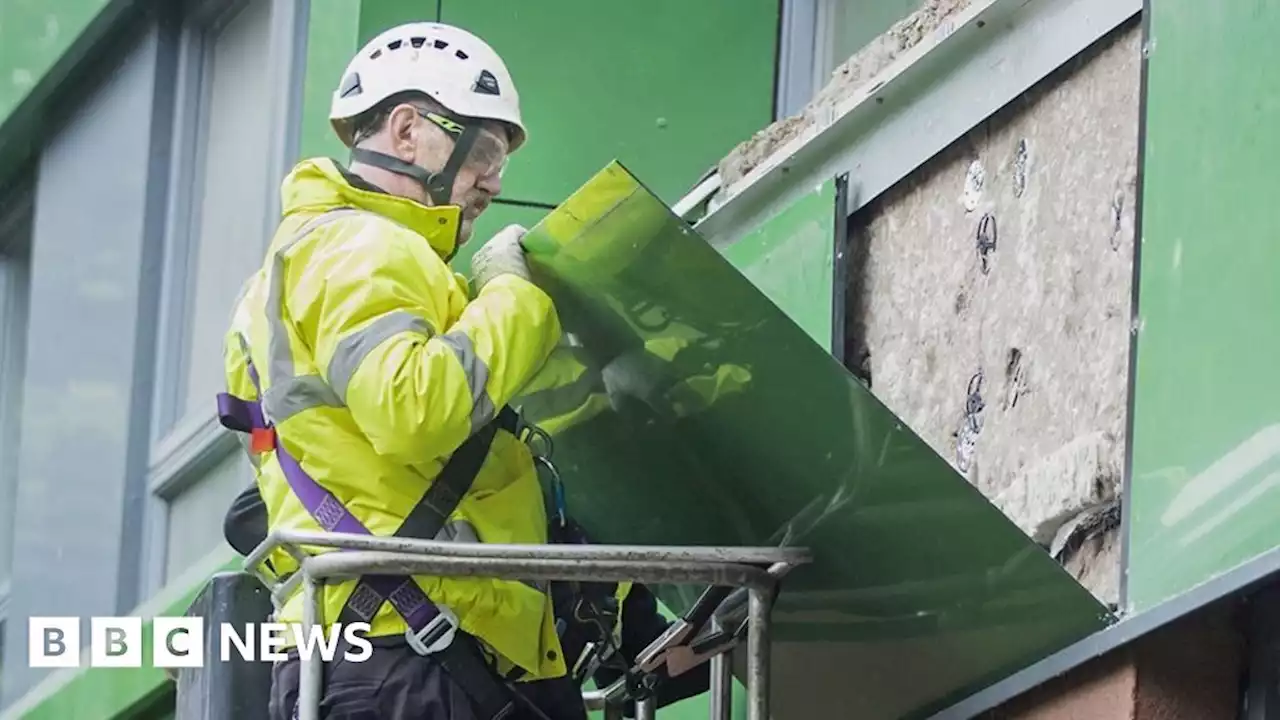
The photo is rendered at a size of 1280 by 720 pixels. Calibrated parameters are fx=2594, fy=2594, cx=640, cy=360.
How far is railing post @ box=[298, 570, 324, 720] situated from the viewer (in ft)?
14.5

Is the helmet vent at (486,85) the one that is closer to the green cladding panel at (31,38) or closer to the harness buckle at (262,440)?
the harness buckle at (262,440)

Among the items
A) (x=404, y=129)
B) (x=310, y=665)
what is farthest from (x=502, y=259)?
(x=310, y=665)

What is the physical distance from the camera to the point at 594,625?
4949mm

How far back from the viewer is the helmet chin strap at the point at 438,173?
4957 mm

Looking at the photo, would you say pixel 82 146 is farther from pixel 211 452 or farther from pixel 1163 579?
pixel 1163 579

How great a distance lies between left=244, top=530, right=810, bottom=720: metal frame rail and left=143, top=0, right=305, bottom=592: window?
15.9ft

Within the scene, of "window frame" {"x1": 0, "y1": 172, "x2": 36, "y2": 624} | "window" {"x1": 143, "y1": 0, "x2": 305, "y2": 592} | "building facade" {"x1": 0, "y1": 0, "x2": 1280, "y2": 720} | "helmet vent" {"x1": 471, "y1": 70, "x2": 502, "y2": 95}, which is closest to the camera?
"building facade" {"x1": 0, "y1": 0, "x2": 1280, "y2": 720}

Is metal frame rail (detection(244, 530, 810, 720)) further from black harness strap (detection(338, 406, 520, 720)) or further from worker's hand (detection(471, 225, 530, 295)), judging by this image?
worker's hand (detection(471, 225, 530, 295))

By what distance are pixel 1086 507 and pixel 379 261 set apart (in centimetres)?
134

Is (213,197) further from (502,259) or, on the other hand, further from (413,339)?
(413,339)

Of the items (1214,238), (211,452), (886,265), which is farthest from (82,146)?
(1214,238)

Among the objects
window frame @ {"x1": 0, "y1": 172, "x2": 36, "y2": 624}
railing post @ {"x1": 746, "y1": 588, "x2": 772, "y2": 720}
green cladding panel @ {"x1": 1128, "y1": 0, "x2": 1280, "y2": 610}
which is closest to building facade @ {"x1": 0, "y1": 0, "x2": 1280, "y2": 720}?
green cladding panel @ {"x1": 1128, "y1": 0, "x2": 1280, "y2": 610}

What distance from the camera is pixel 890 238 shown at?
573 centimetres

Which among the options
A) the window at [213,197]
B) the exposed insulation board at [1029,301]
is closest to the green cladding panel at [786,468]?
the exposed insulation board at [1029,301]
